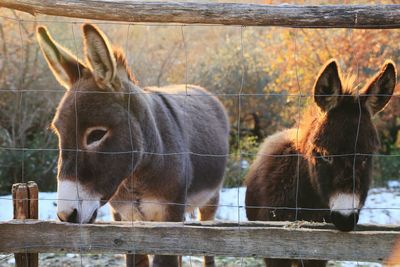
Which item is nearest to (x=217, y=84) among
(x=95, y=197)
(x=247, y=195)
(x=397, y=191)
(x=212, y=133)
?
(x=397, y=191)

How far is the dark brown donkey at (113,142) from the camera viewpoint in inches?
140

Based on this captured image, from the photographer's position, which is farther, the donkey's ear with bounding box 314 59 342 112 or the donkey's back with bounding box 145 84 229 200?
the donkey's back with bounding box 145 84 229 200

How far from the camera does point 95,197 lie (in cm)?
360

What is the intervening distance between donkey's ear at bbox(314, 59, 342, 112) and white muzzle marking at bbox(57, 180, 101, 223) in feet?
5.27

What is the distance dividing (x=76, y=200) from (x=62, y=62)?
3.40ft

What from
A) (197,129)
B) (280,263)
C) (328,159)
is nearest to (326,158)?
(328,159)

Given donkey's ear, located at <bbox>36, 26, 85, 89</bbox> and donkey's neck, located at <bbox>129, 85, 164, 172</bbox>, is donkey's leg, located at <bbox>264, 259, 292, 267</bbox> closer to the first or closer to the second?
donkey's neck, located at <bbox>129, 85, 164, 172</bbox>

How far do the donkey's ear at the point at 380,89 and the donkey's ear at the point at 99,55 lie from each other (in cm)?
169

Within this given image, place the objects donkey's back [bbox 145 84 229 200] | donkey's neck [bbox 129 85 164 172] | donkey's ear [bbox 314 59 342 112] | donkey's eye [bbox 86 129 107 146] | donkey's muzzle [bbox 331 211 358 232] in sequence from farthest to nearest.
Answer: donkey's back [bbox 145 84 229 200] → donkey's neck [bbox 129 85 164 172] → donkey's eye [bbox 86 129 107 146] → donkey's ear [bbox 314 59 342 112] → donkey's muzzle [bbox 331 211 358 232]

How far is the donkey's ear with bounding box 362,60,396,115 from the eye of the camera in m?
3.45

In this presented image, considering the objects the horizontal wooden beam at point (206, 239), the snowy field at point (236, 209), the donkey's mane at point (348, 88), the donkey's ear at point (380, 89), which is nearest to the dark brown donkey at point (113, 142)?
the horizontal wooden beam at point (206, 239)

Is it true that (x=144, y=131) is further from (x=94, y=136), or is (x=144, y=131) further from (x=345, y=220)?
(x=345, y=220)

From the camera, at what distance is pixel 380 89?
3.54m

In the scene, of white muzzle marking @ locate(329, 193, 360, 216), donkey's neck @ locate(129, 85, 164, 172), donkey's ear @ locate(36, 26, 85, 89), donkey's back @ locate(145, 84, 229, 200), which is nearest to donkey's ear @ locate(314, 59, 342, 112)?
white muzzle marking @ locate(329, 193, 360, 216)
